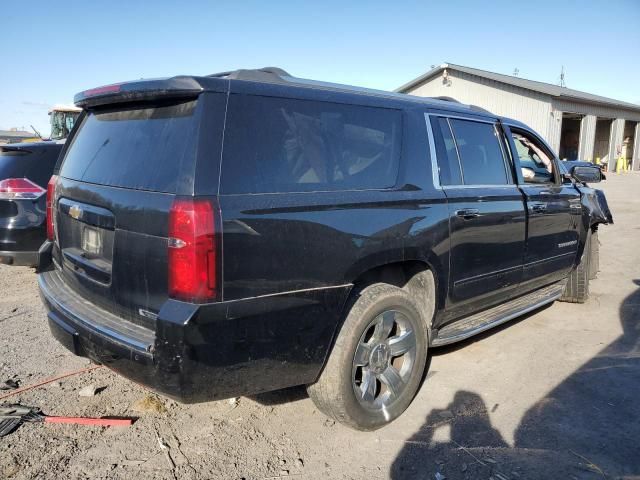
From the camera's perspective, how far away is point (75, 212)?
116 inches

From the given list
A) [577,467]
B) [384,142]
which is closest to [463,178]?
[384,142]

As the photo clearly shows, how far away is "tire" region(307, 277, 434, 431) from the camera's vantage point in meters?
2.86

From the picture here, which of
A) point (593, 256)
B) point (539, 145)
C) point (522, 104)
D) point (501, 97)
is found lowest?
point (593, 256)

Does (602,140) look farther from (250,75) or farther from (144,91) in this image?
(144,91)

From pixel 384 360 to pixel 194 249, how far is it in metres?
1.49

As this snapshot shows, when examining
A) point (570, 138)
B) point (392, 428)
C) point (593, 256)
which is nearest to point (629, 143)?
point (570, 138)

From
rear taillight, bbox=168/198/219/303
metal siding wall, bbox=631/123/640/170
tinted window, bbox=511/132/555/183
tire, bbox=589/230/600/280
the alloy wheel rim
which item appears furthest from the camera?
metal siding wall, bbox=631/123/640/170

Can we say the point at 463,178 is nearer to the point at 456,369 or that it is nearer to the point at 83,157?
the point at 456,369

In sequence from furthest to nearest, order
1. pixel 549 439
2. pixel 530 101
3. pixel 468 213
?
pixel 530 101
pixel 468 213
pixel 549 439

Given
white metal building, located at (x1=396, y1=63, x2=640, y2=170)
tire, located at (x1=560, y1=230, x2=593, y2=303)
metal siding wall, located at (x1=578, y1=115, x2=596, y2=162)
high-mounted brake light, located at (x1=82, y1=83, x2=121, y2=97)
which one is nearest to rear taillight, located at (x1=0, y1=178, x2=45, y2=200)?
high-mounted brake light, located at (x1=82, y1=83, x2=121, y2=97)

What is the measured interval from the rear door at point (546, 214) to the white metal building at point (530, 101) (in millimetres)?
21788

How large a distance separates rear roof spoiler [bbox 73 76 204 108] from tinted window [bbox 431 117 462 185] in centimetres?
179

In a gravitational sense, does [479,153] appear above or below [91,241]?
above

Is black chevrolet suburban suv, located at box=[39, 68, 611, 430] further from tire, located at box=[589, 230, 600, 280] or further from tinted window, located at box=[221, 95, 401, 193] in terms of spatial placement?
tire, located at box=[589, 230, 600, 280]
